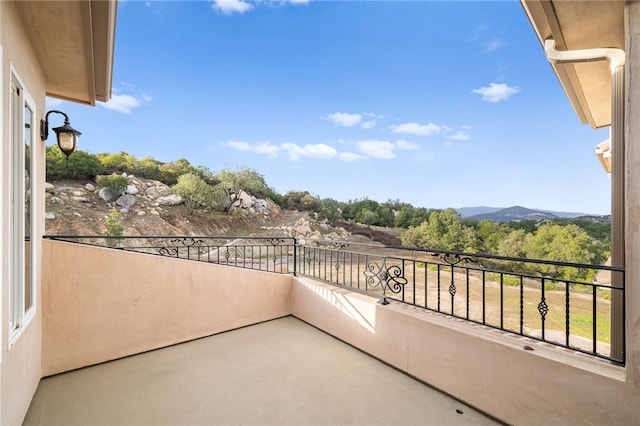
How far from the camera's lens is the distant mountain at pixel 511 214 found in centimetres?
1305

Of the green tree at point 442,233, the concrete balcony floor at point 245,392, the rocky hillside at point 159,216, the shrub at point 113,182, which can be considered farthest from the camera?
the green tree at point 442,233

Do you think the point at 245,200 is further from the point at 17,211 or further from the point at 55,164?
the point at 17,211

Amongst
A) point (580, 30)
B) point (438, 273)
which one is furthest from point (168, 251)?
point (580, 30)

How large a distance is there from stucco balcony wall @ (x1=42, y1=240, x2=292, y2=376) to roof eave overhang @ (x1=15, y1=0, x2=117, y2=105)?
4.91 feet

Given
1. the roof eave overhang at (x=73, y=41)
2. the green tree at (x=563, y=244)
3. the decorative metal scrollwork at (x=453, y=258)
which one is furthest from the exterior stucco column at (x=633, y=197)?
the green tree at (x=563, y=244)

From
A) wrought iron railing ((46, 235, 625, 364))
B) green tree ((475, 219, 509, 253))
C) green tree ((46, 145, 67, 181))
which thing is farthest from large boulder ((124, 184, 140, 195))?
green tree ((475, 219, 509, 253))

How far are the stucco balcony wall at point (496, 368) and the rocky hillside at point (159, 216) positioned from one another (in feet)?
25.2

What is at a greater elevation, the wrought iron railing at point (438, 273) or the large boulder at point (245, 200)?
the large boulder at point (245, 200)

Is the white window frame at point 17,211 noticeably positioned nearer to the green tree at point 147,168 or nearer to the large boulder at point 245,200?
the large boulder at point 245,200

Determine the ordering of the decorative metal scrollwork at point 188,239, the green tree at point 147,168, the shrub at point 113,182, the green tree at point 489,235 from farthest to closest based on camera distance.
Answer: the green tree at point 147,168 < the green tree at point 489,235 < the shrub at point 113,182 < the decorative metal scrollwork at point 188,239

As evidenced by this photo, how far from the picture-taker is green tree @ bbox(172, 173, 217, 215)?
14.1 metres

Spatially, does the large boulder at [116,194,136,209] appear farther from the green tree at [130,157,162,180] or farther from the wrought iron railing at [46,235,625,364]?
the wrought iron railing at [46,235,625,364]

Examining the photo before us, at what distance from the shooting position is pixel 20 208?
184 cm

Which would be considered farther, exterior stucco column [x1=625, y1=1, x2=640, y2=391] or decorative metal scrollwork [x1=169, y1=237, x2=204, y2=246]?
decorative metal scrollwork [x1=169, y1=237, x2=204, y2=246]
